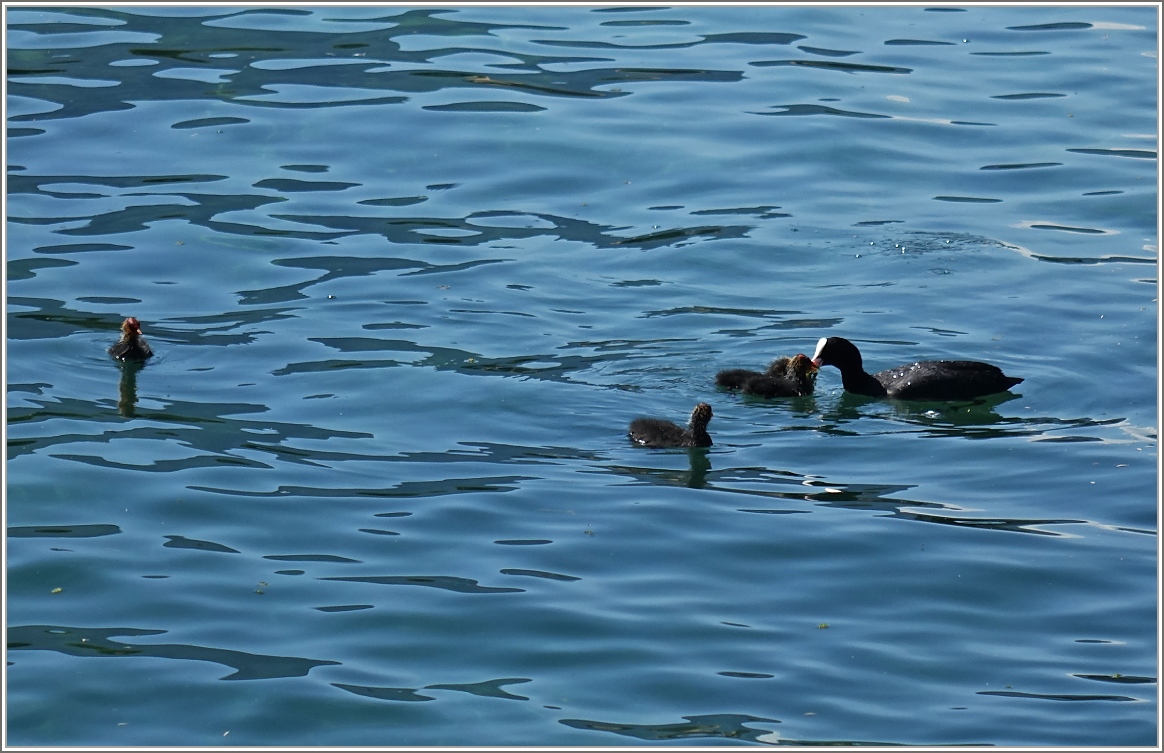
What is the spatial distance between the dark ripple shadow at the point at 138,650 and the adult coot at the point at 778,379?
4.78m

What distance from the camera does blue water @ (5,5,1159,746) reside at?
8.45m

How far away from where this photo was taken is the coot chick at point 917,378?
12273 millimetres

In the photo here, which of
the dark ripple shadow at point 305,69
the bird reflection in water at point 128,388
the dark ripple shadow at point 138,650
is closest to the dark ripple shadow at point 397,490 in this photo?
the bird reflection in water at point 128,388

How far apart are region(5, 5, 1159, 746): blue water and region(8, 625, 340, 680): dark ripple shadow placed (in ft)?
0.08

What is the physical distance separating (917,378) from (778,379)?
98cm

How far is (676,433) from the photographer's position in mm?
11359

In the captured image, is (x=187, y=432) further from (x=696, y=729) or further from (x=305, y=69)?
(x=305, y=69)

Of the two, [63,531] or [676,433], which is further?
[676,433]

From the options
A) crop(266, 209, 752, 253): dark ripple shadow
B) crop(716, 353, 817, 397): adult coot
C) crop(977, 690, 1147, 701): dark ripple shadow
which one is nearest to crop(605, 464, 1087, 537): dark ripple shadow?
→ crop(716, 353, 817, 397): adult coot

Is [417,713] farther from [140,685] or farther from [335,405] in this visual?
[335,405]

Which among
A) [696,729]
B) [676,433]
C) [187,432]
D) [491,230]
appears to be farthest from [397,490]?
[491,230]

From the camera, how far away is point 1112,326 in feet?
45.6

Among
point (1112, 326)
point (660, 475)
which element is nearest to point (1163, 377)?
point (1112, 326)

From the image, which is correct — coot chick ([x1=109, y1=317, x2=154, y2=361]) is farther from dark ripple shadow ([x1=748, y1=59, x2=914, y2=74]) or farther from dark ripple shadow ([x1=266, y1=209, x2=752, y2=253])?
dark ripple shadow ([x1=748, y1=59, x2=914, y2=74])
